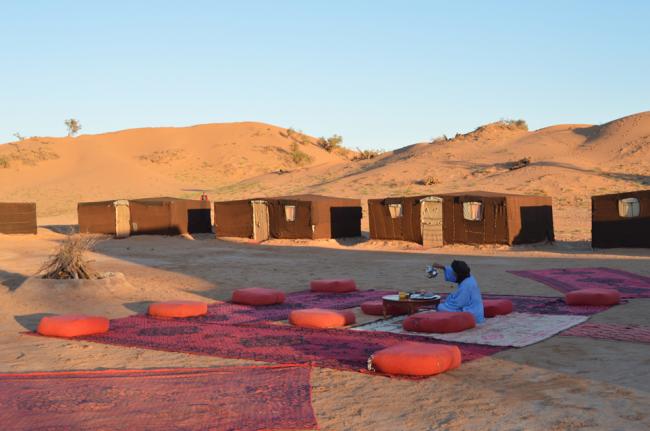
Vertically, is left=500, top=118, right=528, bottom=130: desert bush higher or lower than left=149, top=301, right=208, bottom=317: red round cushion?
higher

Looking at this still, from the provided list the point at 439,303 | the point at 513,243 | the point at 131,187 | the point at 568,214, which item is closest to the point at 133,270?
the point at 439,303

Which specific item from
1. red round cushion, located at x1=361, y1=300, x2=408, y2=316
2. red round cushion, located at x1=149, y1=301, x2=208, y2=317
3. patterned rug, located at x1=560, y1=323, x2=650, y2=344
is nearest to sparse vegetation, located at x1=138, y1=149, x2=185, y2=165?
red round cushion, located at x1=149, y1=301, x2=208, y2=317

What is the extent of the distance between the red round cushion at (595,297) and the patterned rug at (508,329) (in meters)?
0.97

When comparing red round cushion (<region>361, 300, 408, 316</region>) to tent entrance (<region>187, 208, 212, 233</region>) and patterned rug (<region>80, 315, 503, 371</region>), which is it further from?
tent entrance (<region>187, 208, 212, 233</region>)

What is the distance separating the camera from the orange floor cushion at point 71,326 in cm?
817

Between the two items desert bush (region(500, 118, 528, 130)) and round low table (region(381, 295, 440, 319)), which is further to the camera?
desert bush (region(500, 118, 528, 130))

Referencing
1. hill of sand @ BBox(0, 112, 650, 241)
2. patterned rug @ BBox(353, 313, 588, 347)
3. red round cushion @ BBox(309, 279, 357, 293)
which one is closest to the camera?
patterned rug @ BBox(353, 313, 588, 347)

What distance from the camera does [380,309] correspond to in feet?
31.2

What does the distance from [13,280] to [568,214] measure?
73.1ft

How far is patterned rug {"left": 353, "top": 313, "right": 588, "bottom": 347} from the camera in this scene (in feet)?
24.3

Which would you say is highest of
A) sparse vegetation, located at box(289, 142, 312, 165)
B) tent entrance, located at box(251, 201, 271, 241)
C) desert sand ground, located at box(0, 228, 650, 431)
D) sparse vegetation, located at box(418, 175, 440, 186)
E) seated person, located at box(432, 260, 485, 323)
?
sparse vegetation, located at box(289, 142, 312, 165)

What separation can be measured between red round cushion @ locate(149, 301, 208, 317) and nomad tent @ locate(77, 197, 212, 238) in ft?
53.1

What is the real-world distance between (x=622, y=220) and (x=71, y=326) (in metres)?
14.8

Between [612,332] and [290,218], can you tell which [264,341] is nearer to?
[612,332]
